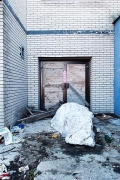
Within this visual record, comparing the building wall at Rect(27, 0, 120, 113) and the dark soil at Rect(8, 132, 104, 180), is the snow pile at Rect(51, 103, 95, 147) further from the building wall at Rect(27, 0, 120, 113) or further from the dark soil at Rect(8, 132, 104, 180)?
the building wall at Rect(27, 0, 120, 113)

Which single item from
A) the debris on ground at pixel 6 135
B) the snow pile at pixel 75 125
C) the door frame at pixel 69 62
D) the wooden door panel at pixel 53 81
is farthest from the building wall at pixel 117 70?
the debris on ground at pixel 6 135

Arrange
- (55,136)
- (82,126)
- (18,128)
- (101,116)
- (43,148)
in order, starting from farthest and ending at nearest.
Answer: (101,116) < (18,128) < (55,136) < (82,126) < (43,148)

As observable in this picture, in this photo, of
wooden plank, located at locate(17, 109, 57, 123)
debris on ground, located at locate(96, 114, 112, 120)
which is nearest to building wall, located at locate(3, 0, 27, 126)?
wooden plank, located at locate(17, 109, 57, 123)

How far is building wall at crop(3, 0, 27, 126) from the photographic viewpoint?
398 centimetres

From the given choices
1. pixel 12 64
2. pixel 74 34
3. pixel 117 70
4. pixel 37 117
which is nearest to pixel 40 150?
pixel 37 117

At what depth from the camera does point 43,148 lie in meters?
3.31

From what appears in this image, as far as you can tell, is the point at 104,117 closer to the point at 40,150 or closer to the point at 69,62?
the point at 69,62

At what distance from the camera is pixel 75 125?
3.80m

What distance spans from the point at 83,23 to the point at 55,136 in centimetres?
418

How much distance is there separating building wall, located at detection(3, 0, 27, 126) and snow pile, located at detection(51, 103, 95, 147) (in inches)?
45.1

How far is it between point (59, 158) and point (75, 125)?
104 centimetres

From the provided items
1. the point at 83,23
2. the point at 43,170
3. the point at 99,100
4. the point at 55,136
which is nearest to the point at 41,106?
the point at 99,100

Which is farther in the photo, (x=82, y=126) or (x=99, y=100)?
(x=99, y=100)

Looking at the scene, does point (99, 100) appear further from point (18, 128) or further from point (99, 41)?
Answer: point (18, 128)
